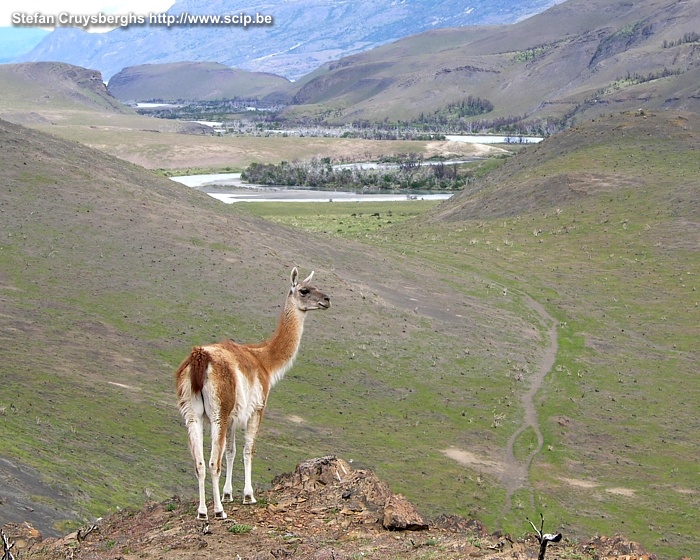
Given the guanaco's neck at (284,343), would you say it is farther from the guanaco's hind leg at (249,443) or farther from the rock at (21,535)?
the rock at (21,535)

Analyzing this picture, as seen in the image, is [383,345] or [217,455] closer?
[217,455]

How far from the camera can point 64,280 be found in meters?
43.0

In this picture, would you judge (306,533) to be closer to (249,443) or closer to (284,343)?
(249,443)

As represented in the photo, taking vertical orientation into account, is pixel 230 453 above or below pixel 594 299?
above

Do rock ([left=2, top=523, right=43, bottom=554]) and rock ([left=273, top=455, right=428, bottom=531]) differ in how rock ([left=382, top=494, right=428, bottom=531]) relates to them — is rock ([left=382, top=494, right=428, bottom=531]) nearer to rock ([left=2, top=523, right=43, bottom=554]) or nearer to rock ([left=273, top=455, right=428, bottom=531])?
rock ([left=273, top=455, right=428, bottom=531])

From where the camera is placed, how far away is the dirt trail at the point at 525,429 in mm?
31938


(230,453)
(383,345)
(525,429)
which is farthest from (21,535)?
(383,345)

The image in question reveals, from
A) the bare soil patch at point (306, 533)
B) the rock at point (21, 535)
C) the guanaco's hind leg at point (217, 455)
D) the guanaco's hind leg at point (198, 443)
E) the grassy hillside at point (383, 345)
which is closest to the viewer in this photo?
the bare soil patch at point (306, 533)

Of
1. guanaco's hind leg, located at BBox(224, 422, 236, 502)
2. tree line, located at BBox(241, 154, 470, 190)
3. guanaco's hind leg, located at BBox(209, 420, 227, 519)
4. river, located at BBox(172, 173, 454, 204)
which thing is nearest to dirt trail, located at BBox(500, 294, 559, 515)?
guanaco's hind leg, located at BBox(224, 422, 236, 502)

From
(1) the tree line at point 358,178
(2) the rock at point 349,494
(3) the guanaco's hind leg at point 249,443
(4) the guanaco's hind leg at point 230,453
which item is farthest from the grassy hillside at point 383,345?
(1) the tree line at point 358,178

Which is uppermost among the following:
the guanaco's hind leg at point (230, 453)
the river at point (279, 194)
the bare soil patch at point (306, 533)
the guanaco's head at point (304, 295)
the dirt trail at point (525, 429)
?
the guanaco's head at point (304, 295)

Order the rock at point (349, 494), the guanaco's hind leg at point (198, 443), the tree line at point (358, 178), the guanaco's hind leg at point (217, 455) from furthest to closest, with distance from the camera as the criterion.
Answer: the tree line at point (358, 178)
the rock at point (349, 494)
the guanaco's hind leg at point (217, 455)
the guanaco's hind leg at point (198, 443)

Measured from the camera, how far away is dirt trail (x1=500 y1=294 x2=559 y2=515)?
31938 mm

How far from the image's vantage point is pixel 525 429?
121ft
